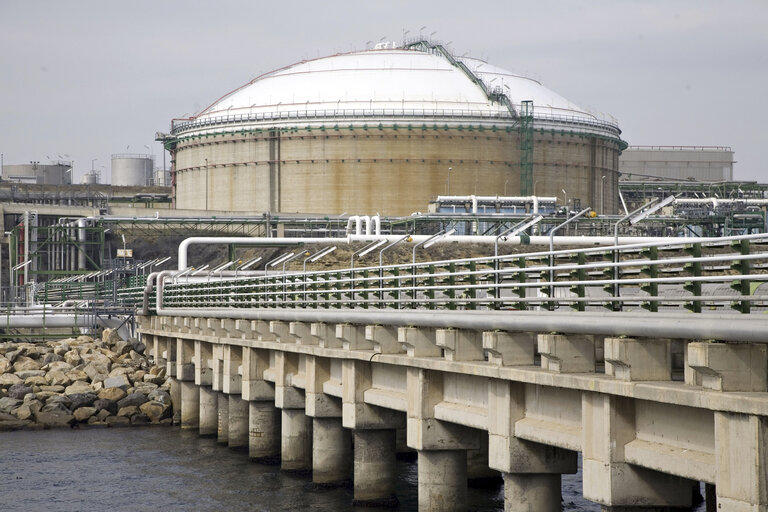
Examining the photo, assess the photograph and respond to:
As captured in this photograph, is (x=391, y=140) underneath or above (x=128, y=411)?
above

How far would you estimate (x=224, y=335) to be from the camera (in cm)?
3716

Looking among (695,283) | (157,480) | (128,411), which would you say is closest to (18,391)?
(128,411)

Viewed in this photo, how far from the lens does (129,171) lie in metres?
172

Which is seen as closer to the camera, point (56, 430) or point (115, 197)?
point (56, 430)

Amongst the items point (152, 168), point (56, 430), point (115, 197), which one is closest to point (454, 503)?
point (56, 430)

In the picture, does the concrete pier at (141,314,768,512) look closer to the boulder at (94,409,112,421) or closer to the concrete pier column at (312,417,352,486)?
the concrete pier column at (312,417,352,486)

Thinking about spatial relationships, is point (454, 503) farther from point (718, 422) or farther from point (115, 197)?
point (115, 197)

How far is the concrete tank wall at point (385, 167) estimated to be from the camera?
9288 centimetres

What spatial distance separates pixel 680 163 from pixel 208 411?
342 feet

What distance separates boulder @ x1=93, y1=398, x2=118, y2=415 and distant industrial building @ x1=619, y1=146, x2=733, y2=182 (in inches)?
3921

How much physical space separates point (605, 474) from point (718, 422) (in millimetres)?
2453

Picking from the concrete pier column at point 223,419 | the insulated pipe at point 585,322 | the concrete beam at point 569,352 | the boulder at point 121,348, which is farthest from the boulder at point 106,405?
the concrete beam at point 569,352

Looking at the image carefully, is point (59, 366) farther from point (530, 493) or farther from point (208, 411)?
point (530, 493)

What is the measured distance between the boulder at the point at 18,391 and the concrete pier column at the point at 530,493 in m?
29.4
